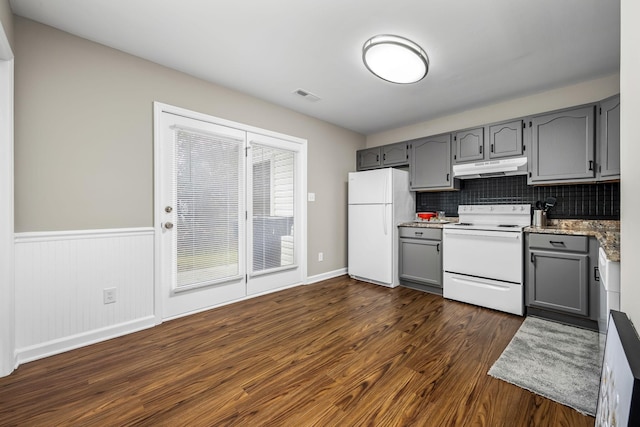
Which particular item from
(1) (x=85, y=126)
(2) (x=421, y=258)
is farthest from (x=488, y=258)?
(1) (x=85, y=126)

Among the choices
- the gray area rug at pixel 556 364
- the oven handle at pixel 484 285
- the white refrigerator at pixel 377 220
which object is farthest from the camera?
the white refrigerator at pixel 377 220

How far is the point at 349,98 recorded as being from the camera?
10.9 ft

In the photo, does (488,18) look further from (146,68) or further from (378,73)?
(146,68)

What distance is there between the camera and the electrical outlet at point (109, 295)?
7.38 feet

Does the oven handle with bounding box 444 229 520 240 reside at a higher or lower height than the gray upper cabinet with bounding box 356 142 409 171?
lower

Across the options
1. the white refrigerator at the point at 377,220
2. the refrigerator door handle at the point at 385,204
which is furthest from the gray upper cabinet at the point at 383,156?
the refrigerator door handle at the point at 385,204

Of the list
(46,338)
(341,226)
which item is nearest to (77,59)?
(46,338)

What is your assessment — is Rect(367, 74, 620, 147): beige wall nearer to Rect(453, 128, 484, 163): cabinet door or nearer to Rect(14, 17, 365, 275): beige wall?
Rect(453, 128, 484, 163): cabinet door

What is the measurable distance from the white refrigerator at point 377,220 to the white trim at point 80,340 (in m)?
2.68

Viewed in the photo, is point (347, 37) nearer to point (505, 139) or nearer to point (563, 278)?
point (505, 139)

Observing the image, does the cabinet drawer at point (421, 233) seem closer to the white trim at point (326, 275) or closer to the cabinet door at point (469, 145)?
the cabinet door at point (469, 145)

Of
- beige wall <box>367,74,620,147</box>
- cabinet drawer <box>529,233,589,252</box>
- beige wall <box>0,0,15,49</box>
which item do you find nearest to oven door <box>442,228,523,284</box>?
cabinet drawer <box>529,233,589,252</box>

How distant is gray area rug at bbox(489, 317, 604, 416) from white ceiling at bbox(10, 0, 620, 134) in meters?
2.21

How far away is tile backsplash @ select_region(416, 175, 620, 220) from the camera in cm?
279
